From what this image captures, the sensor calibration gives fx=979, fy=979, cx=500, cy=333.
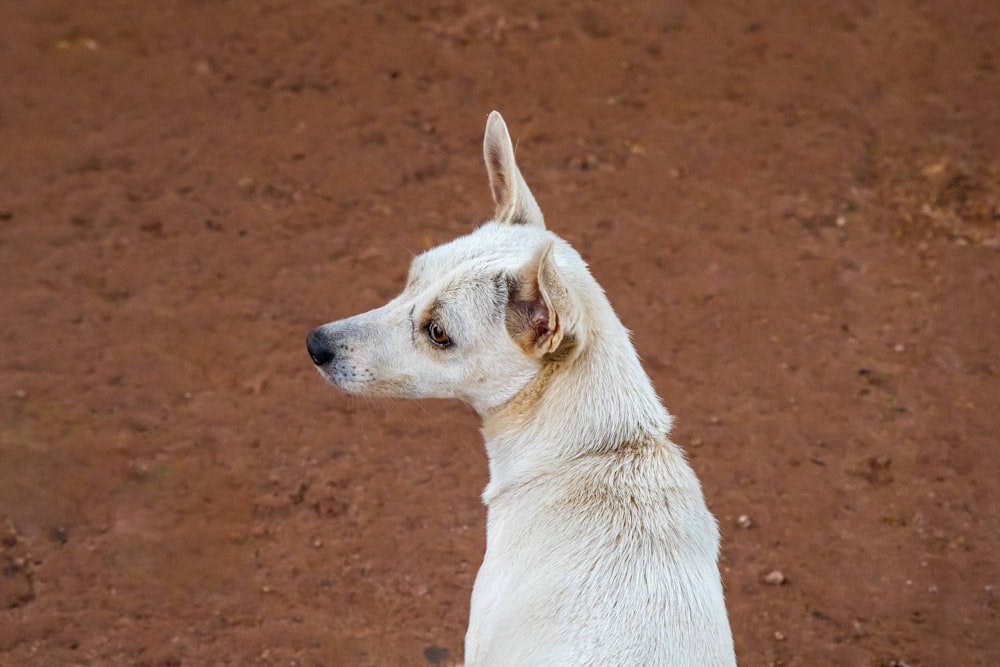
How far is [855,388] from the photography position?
598 centimetres

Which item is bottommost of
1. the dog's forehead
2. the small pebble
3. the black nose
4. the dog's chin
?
the small pebble

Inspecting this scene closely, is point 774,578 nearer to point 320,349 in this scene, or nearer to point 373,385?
point 373,385

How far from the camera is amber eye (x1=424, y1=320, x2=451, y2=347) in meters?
3.70

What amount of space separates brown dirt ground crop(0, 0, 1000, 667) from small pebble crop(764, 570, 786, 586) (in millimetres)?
26

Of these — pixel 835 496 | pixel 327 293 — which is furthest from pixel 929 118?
pixel 327 293

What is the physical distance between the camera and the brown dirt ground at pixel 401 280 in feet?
16.2

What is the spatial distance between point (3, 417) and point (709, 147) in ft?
17.0

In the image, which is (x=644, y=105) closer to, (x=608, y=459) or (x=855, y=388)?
(x=855, y=388)

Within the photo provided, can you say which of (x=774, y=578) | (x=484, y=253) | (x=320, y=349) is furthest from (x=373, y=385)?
(x=774, y=578)

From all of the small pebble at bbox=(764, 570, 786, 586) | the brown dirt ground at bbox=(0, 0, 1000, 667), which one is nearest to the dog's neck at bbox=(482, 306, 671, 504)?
the brown dirt ground at bbox=(0, 0, 1000, 667)

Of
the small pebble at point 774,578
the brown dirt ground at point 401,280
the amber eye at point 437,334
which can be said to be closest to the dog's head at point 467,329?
the amber eye at point 437,334

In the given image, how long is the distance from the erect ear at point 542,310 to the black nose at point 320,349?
759mm

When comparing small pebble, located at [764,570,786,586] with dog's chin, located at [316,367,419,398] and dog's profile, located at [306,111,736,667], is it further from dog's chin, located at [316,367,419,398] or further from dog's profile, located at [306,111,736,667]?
dog's chin, located at [316,367,419,398]

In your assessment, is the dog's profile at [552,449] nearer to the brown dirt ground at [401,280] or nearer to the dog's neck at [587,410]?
the dog's neck at [587,410]
